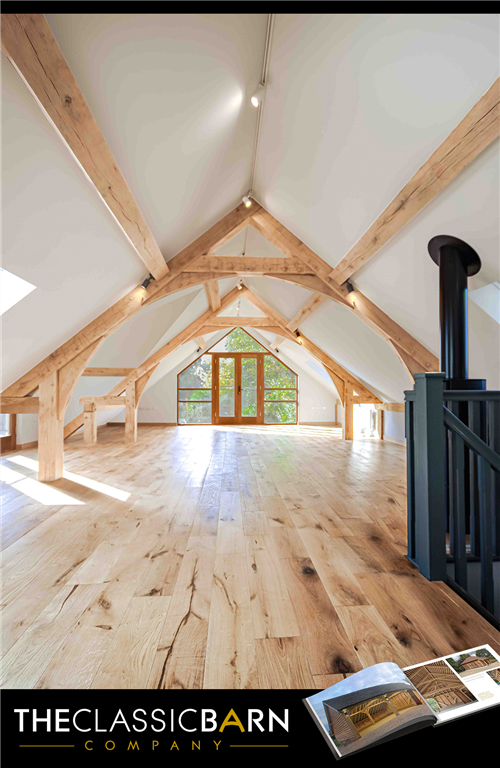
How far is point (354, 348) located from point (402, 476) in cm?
221

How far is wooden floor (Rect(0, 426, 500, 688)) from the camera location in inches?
55.3

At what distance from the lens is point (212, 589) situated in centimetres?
190

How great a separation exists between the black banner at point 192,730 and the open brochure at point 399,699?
1.1 inches

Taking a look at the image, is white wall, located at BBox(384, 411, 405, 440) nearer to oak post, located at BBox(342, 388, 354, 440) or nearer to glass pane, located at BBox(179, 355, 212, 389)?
oak post, located at BBox(342, 388, 354, 440)

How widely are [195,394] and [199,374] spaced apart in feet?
1.66

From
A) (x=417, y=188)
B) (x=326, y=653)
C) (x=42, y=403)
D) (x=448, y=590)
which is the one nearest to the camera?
(x=326, y=653)

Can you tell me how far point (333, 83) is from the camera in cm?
227

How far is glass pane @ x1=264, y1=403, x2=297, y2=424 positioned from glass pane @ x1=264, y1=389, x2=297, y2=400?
156 millimetres

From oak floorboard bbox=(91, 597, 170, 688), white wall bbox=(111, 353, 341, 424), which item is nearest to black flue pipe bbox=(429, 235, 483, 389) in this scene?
oak floorboard bbox=(91, 597, 170, 688)

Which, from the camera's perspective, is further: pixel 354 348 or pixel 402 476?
pixel 354 348

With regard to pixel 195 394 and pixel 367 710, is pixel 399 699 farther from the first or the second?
pixel 195 394

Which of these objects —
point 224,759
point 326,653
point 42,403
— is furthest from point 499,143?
point 42,403

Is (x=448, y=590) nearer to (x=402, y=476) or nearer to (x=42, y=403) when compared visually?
(x=402, y=476)

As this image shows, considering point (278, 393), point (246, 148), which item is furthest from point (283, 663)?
point (278, 393)
